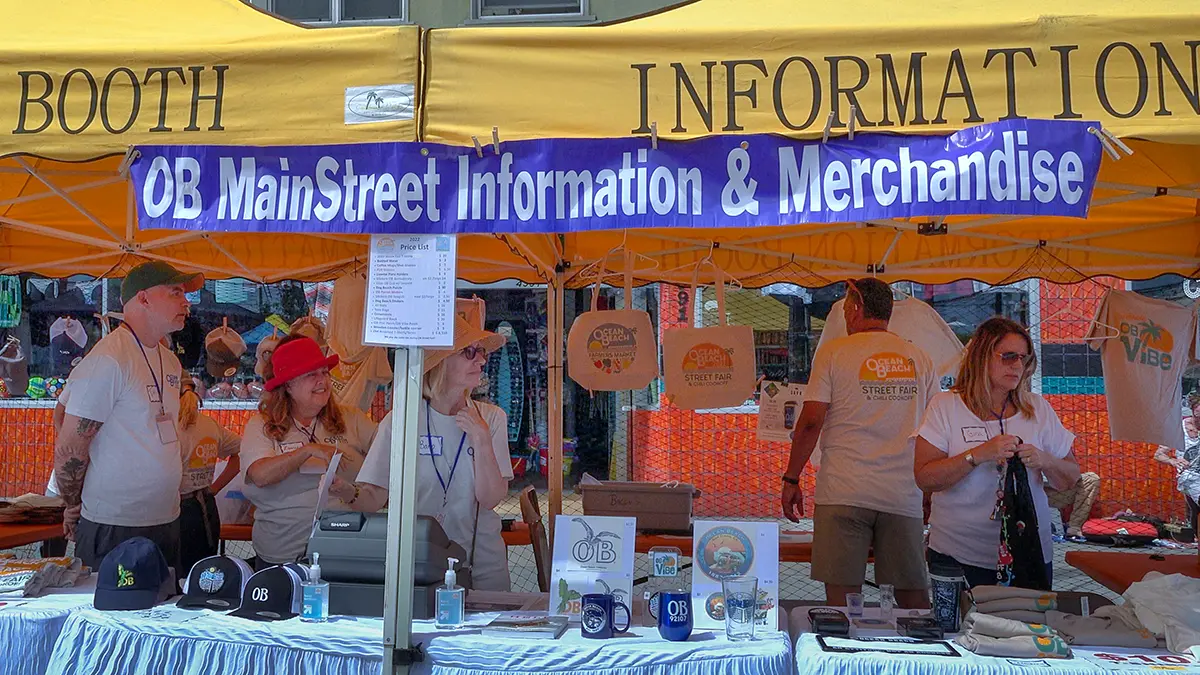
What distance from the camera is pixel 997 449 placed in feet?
11.3

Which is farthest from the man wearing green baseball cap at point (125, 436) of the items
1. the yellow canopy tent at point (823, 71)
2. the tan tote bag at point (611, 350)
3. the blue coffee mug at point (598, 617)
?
the tan tote bag at point (611, 350)

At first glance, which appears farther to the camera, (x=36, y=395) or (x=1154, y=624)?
(x=36, y=395)

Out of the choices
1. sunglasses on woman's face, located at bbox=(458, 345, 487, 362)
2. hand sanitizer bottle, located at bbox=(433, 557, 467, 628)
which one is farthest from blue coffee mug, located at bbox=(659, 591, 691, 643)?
sunglasses on woman's face, located at bbox=(458, 345, 487, 362)

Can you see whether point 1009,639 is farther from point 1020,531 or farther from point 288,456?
point 288,456

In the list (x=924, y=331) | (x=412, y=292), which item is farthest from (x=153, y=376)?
(x=924, y=331)

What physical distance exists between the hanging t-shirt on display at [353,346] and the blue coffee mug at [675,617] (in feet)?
12.5

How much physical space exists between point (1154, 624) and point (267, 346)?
5.39 m

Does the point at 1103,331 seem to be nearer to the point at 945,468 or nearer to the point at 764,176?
the point at 945,468

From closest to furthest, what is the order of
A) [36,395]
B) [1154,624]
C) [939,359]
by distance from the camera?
1. [1154,624]
2. [939,359]
3. [36,395]

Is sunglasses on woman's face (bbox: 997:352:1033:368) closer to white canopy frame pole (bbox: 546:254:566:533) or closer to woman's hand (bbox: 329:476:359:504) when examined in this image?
white canopy frame pole (bbox: 546:254:566:533)

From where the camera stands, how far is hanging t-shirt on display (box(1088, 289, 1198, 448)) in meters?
5.59

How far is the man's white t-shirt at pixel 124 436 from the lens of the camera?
3646mm

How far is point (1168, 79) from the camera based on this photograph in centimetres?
264

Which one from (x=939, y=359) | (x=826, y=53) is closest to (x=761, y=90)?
(x=826, y=53)
